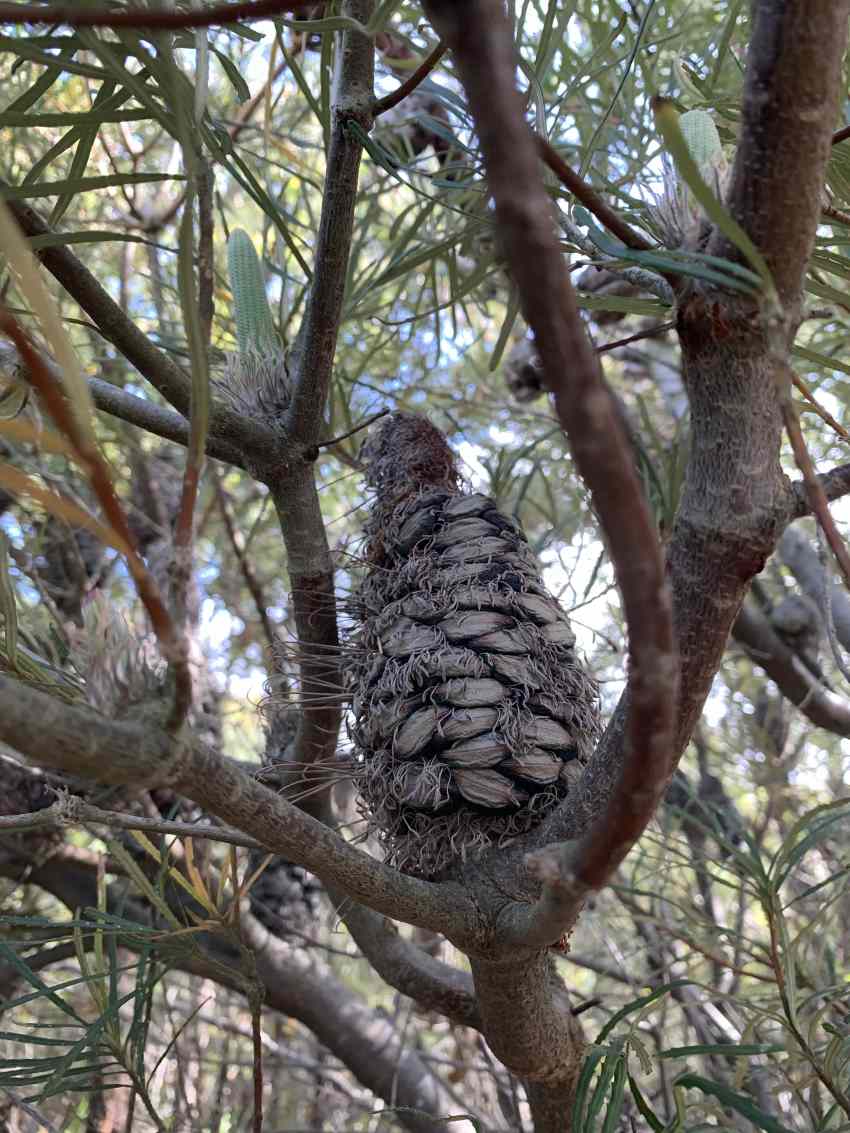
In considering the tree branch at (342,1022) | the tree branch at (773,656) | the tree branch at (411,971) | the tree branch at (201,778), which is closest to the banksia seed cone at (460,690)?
the tree branch at (201,778)

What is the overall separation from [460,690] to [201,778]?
0.20 m

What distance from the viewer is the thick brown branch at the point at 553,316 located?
6.8 inches

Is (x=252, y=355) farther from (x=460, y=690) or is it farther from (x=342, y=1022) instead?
(x=342, y=1022)

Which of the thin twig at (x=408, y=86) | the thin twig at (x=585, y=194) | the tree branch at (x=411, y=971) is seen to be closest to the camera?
the thin twig at (x=585, y=194)

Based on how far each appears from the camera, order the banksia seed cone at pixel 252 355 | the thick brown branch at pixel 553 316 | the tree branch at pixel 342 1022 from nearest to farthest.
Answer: the thick brown branch at pixel 553 316 → the banksia seed cone at pixel 252 355 → the tree branch at pixel 342 1022

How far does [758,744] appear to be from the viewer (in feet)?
3.98

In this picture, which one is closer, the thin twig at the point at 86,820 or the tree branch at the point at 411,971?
the thin twig at the point at 86,820

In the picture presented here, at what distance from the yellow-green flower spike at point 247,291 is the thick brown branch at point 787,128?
0.31m

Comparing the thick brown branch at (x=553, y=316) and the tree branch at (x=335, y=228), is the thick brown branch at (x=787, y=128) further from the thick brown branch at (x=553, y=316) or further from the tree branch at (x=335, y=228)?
the tree branch at (x=335, y=228)

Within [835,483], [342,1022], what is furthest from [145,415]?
[342,1022]

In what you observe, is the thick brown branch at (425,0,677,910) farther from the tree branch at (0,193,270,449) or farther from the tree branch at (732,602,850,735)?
the tree branch at (732,602,850,735)

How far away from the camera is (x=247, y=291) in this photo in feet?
1.78

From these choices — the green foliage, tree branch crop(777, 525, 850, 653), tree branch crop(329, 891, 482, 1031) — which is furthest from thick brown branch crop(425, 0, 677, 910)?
tree branch crop(777, 525, 850, 653)

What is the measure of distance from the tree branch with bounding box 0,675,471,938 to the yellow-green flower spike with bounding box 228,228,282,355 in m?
0.30
